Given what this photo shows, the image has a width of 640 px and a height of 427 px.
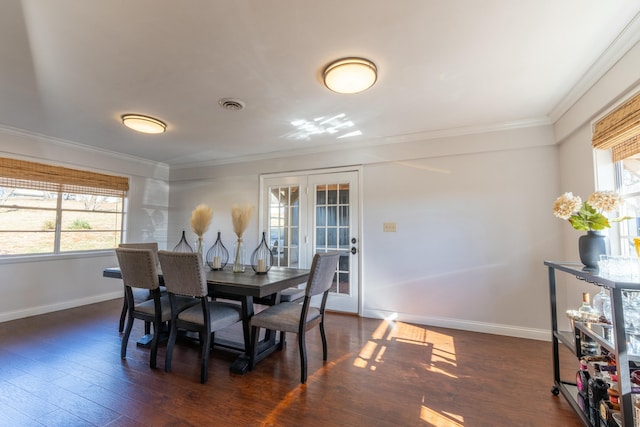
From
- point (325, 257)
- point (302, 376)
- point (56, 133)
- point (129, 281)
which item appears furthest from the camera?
point (56, 133)

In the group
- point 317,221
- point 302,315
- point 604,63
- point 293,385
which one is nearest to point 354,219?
point 317,221

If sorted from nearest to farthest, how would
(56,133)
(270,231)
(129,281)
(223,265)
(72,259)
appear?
1. (129,281)
2. (223,265)
3. (56,133)
4. (72,259)
5. (270,231)

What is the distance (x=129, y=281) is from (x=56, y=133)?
8.78 ft

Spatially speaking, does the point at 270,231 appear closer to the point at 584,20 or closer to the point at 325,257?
the point at 325,257

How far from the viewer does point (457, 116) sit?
2.99 meters

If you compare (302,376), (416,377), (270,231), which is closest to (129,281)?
(302,376)

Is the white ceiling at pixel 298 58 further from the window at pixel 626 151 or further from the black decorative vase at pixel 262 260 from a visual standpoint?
the black decorative vase at pixel 262 260

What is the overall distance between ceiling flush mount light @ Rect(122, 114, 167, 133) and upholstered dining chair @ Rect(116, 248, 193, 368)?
1460 mm

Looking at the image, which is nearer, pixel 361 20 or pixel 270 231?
pixel 361 20

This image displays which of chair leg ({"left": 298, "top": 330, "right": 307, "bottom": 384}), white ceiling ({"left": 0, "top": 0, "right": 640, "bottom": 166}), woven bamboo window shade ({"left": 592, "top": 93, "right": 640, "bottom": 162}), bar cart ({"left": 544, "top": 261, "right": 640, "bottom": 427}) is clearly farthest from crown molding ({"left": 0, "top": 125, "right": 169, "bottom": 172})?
woven bamboo window shade ({"left": 592, "top": 93, "right": 640, "bottom": 162})

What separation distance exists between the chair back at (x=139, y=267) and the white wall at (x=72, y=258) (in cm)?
237

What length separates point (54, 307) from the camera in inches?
151

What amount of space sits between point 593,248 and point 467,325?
1847 mm

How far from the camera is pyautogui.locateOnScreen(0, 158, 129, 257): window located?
11.7 ft
